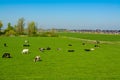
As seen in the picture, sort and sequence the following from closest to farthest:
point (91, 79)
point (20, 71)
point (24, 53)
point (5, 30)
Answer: point (91, 79)
point (20, 71)
point (24, 53)
point (5, 30)

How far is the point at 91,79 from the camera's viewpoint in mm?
14641

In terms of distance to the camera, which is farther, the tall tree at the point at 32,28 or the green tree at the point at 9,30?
the tall tree at the point at 32,28

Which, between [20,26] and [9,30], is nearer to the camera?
[9,30]

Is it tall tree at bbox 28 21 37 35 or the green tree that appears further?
tall tree at bbox 28 21 37 35

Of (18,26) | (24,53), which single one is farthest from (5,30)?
(24,53)

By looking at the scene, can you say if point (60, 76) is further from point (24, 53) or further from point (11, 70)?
point (24, 53)

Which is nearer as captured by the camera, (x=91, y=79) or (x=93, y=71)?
(x=91, y=79)

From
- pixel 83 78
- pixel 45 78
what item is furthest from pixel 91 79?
pixel 45 78

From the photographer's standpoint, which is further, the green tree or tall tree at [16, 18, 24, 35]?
tall tree at [16, 18, 24, 35]

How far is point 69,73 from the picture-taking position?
16750 mm

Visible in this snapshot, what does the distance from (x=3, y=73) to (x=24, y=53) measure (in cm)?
1304

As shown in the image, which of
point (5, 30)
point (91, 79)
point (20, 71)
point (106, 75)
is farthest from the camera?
point (5, 30)

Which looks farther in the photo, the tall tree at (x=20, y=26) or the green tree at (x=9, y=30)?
the tall tree at (x=20, y=26)

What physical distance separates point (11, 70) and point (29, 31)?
106877 mm
